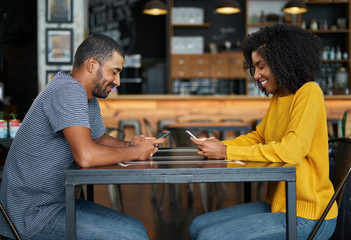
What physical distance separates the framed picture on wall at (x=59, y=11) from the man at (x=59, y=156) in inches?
211

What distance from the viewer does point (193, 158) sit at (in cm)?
182

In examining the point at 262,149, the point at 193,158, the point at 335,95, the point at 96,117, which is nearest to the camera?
the point at 262,149

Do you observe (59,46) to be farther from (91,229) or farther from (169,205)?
(91,229)

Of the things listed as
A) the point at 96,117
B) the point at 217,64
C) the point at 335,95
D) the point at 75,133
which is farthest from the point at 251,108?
the point at 75,133

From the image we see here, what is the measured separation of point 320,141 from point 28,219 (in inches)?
44.6

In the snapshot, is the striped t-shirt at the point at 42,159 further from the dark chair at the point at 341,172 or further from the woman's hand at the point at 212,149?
the dark chair at the point at 341,172

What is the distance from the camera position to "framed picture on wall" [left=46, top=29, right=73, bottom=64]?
6.80m

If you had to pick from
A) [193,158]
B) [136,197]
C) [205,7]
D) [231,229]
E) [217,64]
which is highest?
[205,7]

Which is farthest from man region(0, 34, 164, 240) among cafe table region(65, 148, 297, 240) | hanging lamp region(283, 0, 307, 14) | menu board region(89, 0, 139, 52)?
menu board region(89, 0, 139, 52)

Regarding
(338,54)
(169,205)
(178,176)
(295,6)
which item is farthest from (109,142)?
(338,54)

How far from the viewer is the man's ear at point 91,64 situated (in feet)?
5.81

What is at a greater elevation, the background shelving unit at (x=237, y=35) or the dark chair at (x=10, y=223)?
the background shelving unit at (x=237, y=35)

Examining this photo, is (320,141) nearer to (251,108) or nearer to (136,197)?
(136,197)

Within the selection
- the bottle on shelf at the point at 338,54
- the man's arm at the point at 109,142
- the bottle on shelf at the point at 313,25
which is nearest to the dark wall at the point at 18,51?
the bottle on shelf at the point at 313,25
